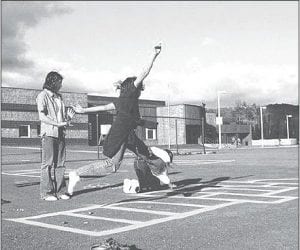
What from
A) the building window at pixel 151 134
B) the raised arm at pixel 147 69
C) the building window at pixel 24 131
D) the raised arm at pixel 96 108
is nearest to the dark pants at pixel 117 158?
the raised arm at pixel 96 108

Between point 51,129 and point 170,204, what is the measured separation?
245 centimetres

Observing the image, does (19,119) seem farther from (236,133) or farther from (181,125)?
(236,133)

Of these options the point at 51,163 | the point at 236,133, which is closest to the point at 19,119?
the point at 236,133

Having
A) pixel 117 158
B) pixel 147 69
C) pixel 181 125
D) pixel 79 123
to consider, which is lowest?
pixel 117 158

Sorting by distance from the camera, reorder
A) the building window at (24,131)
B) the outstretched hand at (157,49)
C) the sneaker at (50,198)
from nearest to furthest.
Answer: the outstretched hand at (157,49) < the sneaker at (50,198) < the building window at (24,131)

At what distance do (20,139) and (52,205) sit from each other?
1750 inches

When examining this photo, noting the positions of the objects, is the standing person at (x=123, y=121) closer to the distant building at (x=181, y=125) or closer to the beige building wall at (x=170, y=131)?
the distant building at (x=181, y=125)

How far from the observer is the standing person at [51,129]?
308 inches

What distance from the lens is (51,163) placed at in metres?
8.02

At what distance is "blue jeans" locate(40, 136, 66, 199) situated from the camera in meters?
7.94

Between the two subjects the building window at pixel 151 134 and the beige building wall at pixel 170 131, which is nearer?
the beige building wall at pixel 170 131

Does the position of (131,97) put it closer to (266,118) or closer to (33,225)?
(33,225)

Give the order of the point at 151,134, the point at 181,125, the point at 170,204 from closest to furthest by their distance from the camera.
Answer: the point at 170,204, the point at 181,125, the point at 151,134

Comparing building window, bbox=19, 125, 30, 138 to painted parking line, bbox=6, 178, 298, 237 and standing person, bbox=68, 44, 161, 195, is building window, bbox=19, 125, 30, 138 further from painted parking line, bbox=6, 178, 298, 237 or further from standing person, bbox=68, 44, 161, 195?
standing person, bbox=68, 44, 161, 195
